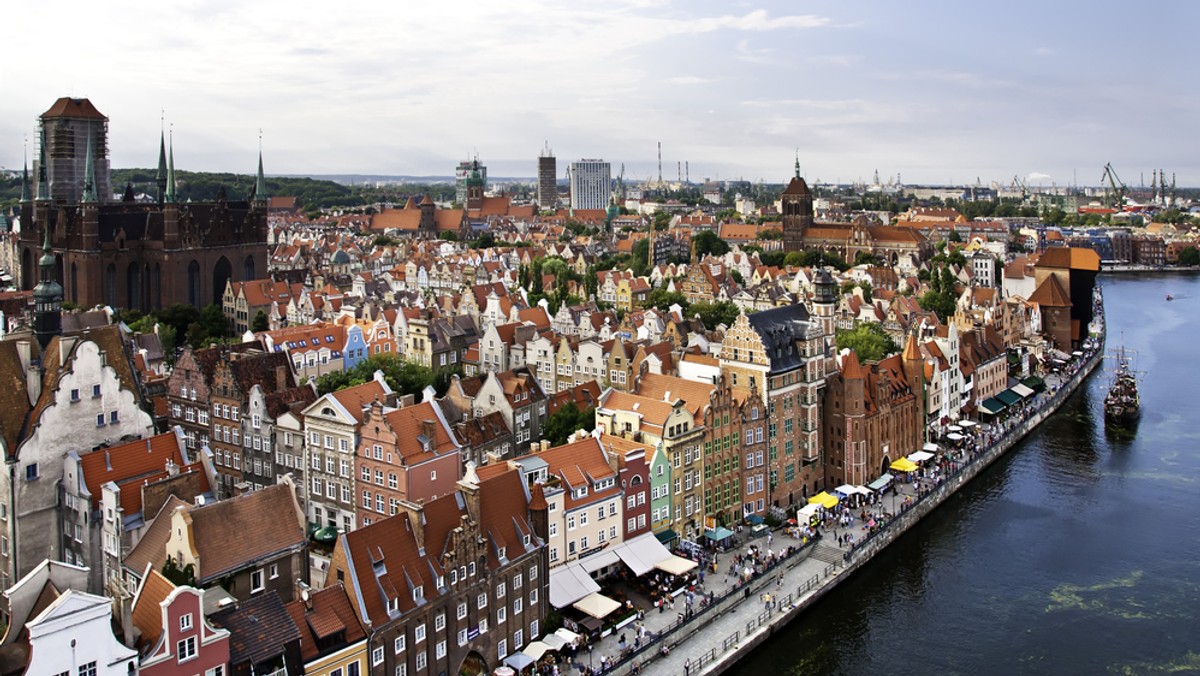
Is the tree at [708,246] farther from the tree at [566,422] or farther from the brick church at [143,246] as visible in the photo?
the tree at [566,422]

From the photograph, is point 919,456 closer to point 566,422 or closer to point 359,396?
point 566,422

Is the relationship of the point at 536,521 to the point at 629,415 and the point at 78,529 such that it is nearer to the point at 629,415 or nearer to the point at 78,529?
the point at 629,415

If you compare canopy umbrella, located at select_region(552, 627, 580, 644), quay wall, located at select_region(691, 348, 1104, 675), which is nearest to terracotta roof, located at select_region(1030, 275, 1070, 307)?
quay wall, located at select_region(691, 348, 1104, 675)

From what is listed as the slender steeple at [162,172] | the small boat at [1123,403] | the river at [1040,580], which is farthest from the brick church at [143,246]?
the small boat at [1123,403]

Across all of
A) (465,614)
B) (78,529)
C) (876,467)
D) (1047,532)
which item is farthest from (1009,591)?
(78,529)

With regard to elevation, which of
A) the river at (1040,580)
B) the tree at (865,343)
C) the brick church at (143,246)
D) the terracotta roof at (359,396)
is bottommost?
the river at (1040,580)

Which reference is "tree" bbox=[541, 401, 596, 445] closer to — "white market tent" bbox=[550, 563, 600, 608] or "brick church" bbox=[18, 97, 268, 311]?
"white market tent" bbox=[550, 563, 600, 608]

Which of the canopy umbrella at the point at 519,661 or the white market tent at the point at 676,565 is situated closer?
the canopy umbrella at the point at 519,661
